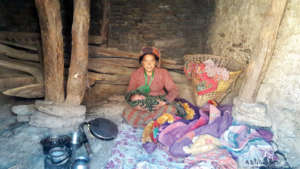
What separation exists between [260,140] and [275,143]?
0.22 m

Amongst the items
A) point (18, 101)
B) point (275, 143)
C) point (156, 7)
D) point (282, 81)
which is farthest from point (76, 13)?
point (275, 143)

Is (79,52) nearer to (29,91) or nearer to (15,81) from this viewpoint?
(29,91)

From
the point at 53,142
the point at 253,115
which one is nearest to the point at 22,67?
the point at 53,142

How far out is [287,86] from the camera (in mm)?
2191

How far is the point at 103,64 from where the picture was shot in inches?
134

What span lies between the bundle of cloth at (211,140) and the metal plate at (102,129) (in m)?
0.39

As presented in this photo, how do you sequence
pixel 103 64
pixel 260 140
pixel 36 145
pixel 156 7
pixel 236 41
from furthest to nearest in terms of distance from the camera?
pixel 156 7 < pixel 103 64 < pixel 236 41 < pixel 36 145 < pixel 260 140

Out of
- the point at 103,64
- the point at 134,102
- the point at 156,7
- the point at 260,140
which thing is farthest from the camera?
the point at 156,7

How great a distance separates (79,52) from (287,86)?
95.3 inches

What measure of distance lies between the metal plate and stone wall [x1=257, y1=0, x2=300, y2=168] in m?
1.85

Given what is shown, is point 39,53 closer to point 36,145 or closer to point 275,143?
point 36,145

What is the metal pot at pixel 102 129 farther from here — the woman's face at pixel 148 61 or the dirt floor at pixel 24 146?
the woman's face at pixel 148 61

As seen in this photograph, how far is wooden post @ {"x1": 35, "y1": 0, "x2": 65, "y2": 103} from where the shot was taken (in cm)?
230

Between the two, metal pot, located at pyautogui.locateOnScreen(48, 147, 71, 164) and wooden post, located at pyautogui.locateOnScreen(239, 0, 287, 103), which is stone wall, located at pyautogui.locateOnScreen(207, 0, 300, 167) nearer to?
wooden post, located at pyautogui.locateOnScreen(239, 0, 287, 103)
